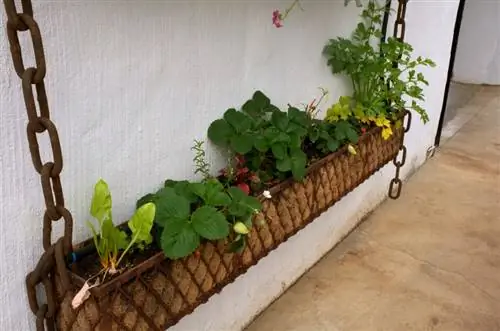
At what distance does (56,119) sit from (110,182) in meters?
0.18

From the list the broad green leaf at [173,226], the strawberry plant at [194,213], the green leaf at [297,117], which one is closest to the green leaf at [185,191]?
the strawberry plant at [194,213]

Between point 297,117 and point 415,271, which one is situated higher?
point 297,117

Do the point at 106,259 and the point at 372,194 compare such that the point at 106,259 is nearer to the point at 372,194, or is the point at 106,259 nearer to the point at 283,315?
the point at 283,315

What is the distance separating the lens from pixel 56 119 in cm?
89

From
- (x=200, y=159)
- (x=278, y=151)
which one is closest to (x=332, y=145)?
(x=278, y=151)

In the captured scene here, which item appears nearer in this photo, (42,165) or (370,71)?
(42,165)

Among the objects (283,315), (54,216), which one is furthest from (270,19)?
(283,315)

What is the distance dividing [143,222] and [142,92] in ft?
0.86

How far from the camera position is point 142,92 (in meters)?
1.05

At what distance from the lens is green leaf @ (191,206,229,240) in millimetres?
950

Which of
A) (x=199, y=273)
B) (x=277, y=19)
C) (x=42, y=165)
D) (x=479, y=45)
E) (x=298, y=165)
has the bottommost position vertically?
(x=479, y=45)

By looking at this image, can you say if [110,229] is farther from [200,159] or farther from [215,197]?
[200,159]

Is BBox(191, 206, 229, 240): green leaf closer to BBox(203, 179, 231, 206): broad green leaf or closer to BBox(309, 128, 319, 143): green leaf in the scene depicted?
BBox(203, 179, 231, 206): broad green leaf

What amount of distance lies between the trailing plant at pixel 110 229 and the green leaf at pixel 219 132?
34 centimetres
